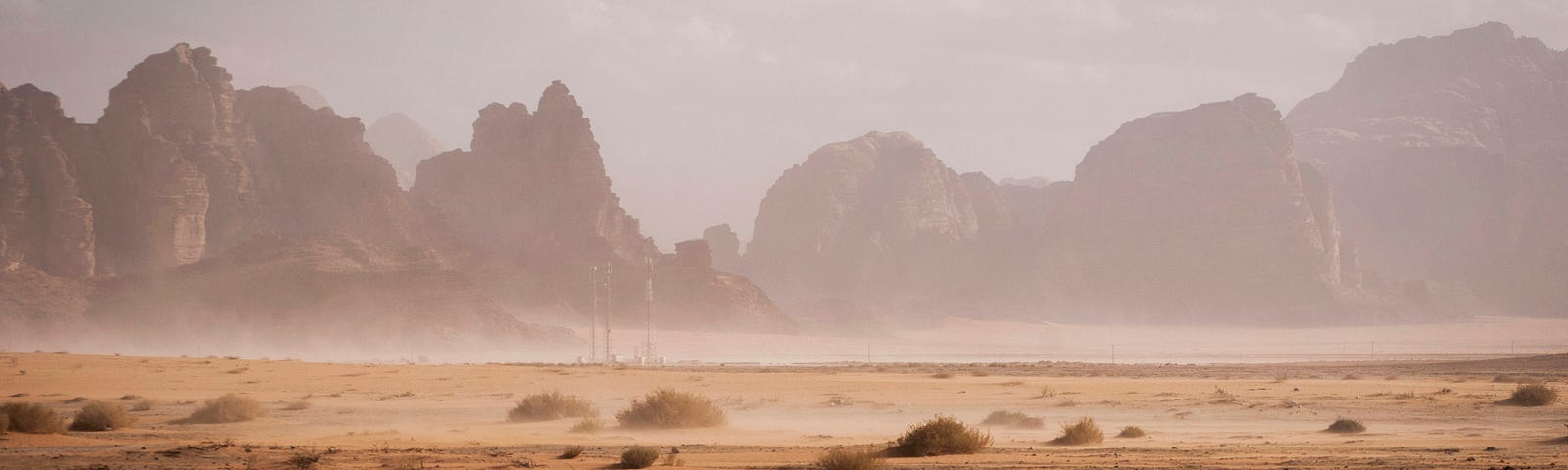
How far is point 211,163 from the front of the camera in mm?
114625

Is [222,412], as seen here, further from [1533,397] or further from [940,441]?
[1533,397]

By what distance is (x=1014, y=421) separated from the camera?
28.3 m

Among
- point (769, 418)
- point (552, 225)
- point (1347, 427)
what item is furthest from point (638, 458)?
point (552, 225)

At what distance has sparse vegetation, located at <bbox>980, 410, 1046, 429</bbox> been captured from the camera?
27734mm

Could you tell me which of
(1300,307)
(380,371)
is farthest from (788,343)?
(1300,307)

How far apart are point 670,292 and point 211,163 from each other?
152 ft

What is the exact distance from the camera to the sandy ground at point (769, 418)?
749 inches

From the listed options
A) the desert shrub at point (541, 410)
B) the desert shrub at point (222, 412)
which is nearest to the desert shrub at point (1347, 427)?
the desert shrub at point (541, 410)

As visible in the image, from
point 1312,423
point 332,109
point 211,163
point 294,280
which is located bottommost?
point 1312,423

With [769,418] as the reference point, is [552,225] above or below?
above

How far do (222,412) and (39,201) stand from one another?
91.2 m

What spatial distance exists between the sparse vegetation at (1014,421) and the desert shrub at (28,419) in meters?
17.2

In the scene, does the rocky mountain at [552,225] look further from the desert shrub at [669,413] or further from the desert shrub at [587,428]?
the desert shrub at [587,428]

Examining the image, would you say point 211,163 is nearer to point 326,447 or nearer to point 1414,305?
point 326,447
